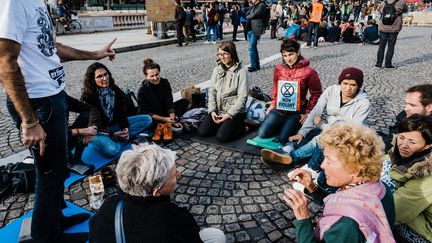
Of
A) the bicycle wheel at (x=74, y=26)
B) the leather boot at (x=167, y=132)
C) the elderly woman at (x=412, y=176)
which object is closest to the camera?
the elderly woman at (x=412, y=176)

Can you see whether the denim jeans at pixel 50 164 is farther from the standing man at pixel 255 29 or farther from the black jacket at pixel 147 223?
the standing man at pixel 255 29

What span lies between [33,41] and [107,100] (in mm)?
2438

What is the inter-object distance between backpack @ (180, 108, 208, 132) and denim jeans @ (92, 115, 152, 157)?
0.54 metres

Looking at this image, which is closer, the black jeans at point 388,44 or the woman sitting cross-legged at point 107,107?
the woman sitting cross-legged at point 107,107

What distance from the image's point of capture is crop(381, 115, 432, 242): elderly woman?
2.20 metres

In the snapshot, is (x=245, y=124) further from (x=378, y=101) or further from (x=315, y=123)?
(x=378, y=101)

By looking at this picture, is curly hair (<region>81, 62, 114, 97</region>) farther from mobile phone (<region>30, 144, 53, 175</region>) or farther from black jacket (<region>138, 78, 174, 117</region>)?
mobile phone (<region>30, 144, 53, 175</region>)

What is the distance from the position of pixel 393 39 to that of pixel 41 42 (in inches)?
348

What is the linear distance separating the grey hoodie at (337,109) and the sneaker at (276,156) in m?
0.57

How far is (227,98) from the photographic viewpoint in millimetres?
4980

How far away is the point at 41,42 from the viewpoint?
200 cm

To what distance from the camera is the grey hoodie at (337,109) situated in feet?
12.4

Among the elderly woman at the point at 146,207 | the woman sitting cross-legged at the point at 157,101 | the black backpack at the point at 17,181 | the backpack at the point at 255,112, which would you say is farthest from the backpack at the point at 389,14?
the black backpack at the point at 17,181

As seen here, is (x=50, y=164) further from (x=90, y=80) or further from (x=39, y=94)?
(x=90, y=80)
